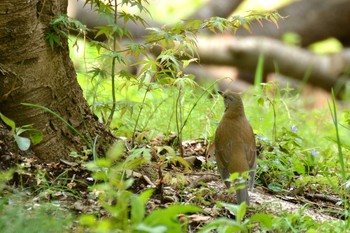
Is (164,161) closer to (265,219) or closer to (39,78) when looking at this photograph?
(39,78)

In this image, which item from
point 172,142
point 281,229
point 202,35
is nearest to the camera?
point 281,229

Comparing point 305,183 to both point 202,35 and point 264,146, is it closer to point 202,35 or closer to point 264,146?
point 264,146

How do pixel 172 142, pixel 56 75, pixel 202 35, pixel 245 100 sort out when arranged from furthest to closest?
pixel 202 35
pixel 245 100
pixel 172 142
pixel 56 75

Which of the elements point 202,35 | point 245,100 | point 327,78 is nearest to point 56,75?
point 245,100

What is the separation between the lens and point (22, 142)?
17.0ft

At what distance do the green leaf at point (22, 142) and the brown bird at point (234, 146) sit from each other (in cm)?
158

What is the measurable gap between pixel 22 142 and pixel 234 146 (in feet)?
6.04

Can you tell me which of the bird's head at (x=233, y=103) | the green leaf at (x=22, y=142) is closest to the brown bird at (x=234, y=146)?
the bird's head at (x=233, y=103)

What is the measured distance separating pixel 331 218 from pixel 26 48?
2515 millimetres

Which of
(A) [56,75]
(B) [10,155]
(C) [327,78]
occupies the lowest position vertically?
(C) [327,78]

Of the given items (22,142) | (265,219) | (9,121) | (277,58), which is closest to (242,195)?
(265,219)

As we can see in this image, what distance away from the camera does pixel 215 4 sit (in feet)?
44.4

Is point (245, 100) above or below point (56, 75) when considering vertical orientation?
below

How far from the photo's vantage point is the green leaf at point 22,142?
517 centimetres
